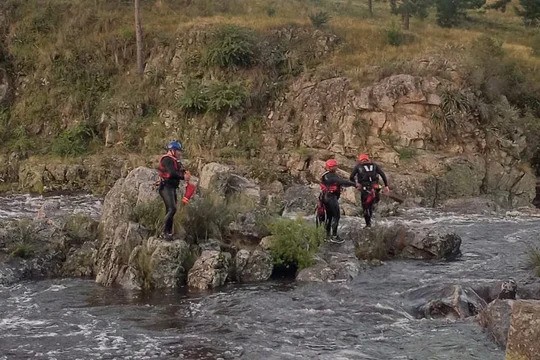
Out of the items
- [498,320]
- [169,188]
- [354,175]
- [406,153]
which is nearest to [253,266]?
[169,188]

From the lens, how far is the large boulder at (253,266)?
45.4ft

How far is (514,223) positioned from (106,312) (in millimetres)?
12759

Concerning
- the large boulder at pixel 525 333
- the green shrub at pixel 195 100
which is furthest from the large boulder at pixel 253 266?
the green shrub at pixel 195 100

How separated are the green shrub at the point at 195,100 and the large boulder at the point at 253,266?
16.5 metres

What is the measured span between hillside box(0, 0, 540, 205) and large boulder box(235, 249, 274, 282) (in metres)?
11.9

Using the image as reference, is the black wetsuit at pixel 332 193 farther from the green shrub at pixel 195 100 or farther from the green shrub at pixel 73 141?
the green shrub at pixel 73 141

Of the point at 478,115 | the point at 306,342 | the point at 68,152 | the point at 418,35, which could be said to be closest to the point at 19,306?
the point at 306,342

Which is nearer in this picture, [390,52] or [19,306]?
[19,306]

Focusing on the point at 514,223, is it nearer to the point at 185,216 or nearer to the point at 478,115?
the point at 478,115

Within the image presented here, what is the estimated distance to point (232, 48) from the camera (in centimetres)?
3122

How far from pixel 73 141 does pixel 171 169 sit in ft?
56.7

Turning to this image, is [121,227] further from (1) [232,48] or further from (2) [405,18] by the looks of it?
(2) [405,18]

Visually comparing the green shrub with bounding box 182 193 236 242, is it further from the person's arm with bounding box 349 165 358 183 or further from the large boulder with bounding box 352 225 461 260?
the person's arm with bounding box 349 165 358 183

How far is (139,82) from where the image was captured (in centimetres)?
3256
